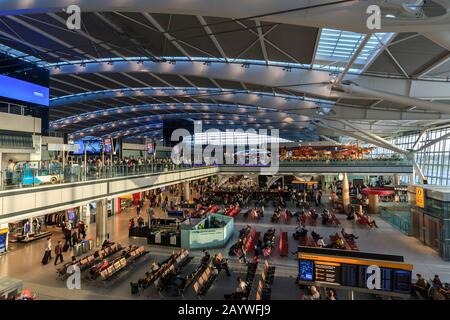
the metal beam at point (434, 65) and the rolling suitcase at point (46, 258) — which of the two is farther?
the rolling suitcase at point (46, 258)

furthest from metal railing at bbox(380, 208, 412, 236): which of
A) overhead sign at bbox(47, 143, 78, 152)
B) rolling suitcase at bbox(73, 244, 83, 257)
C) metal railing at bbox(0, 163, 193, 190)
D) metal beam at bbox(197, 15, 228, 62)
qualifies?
overhead sign at bbox(47, 143, 78, 152)

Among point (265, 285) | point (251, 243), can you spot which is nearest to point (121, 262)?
point (265, 285)

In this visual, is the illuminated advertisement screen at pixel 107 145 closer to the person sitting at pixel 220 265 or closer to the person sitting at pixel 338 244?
the person sitting at pixel 220 265

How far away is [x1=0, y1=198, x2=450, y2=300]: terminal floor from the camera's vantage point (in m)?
10.1

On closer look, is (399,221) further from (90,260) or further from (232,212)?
(90,260)

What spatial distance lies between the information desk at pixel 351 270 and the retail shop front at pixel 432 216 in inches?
358

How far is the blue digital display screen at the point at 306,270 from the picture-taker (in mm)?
8375

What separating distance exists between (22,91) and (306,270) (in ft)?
63.1

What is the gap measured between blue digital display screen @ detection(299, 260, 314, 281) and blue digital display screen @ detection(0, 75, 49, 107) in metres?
18.1

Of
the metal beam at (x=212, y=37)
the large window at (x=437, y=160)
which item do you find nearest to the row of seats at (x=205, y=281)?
the metal beam at (x=212, y=37)

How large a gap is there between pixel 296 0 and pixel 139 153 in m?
39.5

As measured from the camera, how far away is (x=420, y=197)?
58.6 feet
